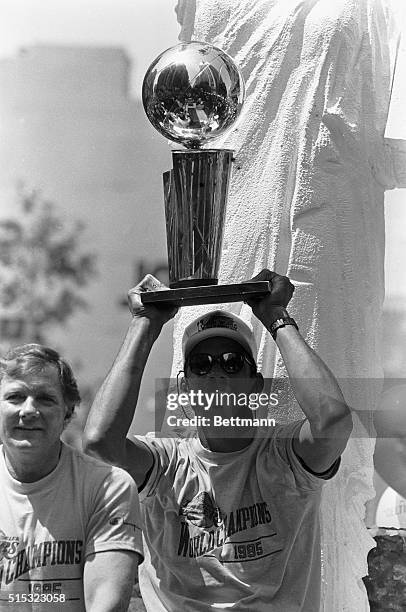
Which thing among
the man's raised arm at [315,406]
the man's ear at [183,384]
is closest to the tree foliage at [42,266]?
the man's ear at [183,384]

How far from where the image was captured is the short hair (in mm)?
2736

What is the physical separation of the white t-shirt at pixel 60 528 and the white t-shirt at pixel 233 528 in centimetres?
10

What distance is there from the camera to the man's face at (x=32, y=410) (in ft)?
8.81

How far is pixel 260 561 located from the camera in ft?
8.67

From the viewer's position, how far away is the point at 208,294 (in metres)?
2.68

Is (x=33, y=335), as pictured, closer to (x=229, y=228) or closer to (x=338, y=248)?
(x=229, y=228)

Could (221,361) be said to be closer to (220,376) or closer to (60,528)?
(220,376)

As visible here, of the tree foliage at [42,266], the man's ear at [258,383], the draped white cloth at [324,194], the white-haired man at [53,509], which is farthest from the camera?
the tree foliage at [42,266]

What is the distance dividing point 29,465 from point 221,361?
43 centimetres

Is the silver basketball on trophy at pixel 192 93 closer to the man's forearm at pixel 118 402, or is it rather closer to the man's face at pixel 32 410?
the man's forearm at pixel 118 402

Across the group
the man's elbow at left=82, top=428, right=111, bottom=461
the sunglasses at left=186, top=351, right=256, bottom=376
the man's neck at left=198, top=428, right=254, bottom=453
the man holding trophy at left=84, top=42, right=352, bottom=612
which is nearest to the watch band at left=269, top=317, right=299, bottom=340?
the man holding trophy at left=84, top=42, right=352, bottom=612

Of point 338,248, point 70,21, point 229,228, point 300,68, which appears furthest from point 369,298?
point 70,21

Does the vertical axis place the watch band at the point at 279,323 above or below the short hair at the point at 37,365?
above

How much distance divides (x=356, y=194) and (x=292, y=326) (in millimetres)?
726
